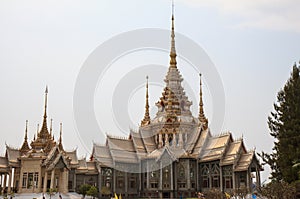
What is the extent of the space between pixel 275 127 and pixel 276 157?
261cm

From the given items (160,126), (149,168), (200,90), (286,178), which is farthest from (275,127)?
(200,90)

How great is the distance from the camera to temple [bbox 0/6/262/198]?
41.3m

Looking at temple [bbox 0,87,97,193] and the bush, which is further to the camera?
temple [bbox 0,87,97,193]

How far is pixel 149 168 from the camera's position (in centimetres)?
4931

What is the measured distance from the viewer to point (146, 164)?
50000mm

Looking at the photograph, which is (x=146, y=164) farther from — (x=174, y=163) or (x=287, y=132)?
Result: (x=287, y=132)

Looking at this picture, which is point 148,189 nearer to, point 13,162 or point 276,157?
point 13,162

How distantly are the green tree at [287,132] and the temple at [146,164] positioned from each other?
9.28m

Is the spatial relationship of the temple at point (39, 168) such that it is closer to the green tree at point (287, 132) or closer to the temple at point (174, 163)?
the temple at point (174, 163)

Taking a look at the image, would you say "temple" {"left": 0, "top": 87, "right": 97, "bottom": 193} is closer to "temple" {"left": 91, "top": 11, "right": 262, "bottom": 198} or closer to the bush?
"temple" {"left": 91, "top": 11, "right": 262, "bottom": 198}

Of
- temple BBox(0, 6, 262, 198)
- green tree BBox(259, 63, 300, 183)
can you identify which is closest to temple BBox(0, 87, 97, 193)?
temple BBox(0, 6, 262, 198)

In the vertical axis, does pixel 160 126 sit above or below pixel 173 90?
below

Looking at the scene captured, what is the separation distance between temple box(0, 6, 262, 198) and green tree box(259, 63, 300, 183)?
9282 mm

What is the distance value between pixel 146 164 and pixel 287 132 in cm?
2266
